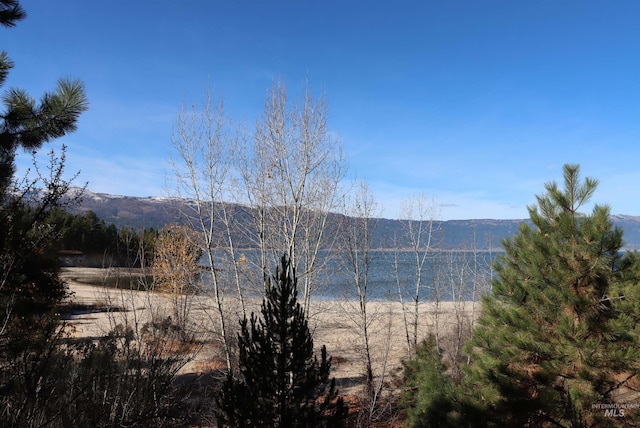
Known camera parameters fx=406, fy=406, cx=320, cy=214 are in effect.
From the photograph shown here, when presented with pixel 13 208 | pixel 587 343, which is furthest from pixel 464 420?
pixel 13 208

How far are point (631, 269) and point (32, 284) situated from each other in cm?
1148

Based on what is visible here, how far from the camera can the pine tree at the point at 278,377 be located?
4.40 m

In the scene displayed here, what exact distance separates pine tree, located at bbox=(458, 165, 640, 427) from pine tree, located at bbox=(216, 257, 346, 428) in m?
2.86

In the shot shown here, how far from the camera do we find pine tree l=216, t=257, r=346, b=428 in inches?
173

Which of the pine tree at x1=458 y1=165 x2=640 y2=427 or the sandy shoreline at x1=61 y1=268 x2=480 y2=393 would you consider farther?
the sandy shoreline at x1=61 y1=268 x2=480 y2=393

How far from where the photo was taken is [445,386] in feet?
21.9

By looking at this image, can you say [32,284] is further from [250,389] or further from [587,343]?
[587,343]
